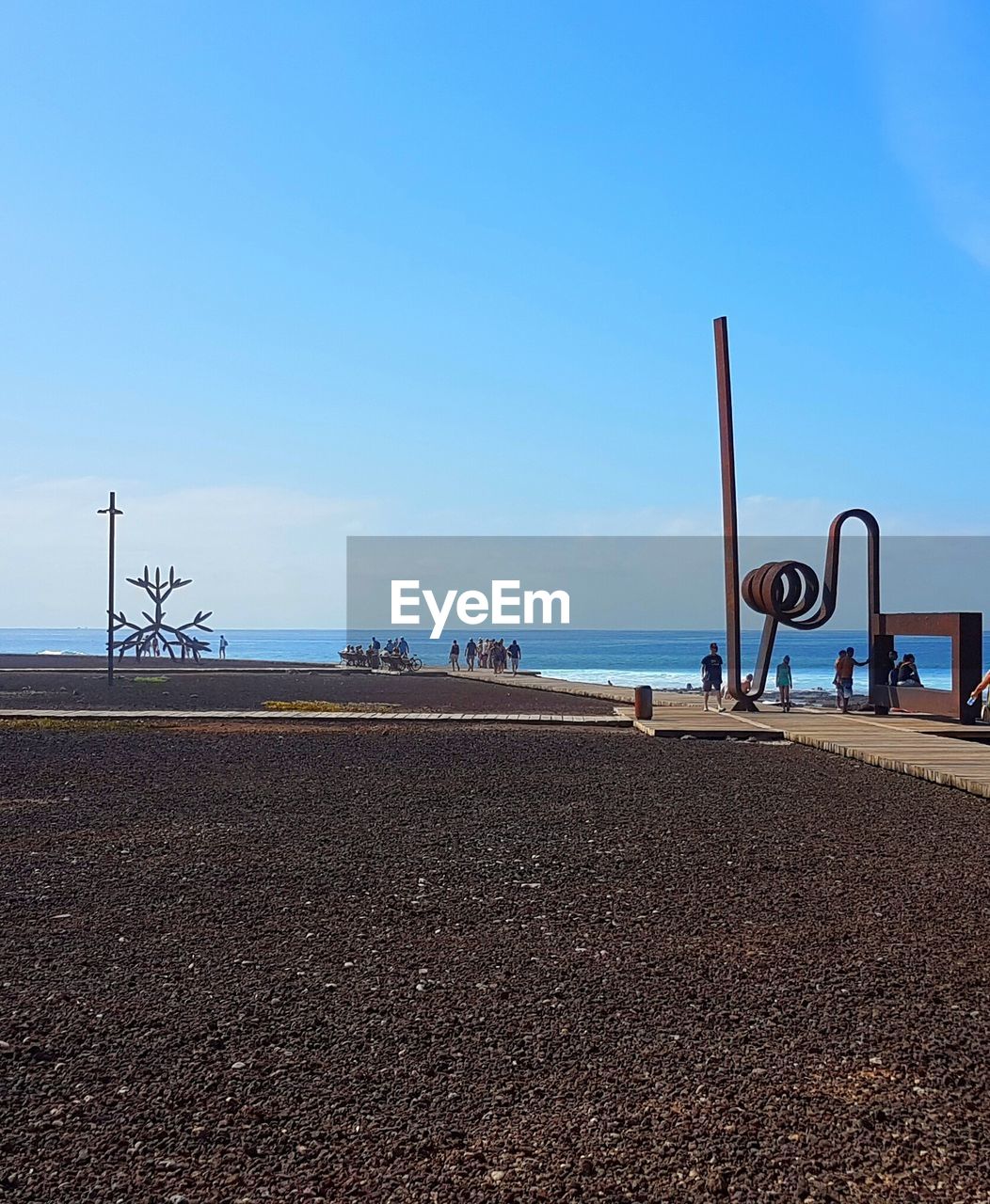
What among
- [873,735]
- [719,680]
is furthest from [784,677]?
[873,735]

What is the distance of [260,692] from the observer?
1147 inches

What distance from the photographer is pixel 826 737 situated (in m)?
15.0

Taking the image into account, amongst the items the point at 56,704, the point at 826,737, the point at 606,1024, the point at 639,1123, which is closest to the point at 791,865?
the point at 606,1024

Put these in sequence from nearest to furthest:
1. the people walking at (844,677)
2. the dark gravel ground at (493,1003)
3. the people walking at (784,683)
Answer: the dark gravel ground at (493,1003) < the people walking at (784,683) < the people walking at (844,677)

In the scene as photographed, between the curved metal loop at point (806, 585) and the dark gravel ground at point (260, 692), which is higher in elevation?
the curved metal loop at point (806, 585)

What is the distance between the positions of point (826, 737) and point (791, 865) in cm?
802

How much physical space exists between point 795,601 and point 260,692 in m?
15.1

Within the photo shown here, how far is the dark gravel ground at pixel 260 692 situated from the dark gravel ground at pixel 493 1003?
1322cm

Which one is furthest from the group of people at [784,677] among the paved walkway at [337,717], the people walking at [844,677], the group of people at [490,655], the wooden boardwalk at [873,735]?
the group of people at [490,655]

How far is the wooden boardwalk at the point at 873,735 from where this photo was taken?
38.0ft

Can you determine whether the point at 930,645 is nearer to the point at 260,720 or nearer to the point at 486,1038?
the point at 260,720

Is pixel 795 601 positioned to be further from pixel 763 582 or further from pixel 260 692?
pixel 260 692

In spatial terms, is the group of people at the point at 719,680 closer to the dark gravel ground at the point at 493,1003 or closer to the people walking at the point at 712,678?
the people walking at the point at 712,678

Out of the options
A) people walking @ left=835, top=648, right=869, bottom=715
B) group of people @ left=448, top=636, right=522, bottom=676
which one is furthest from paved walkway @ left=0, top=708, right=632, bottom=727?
group of people @ left=448, top=636, right=522, bottom=676
